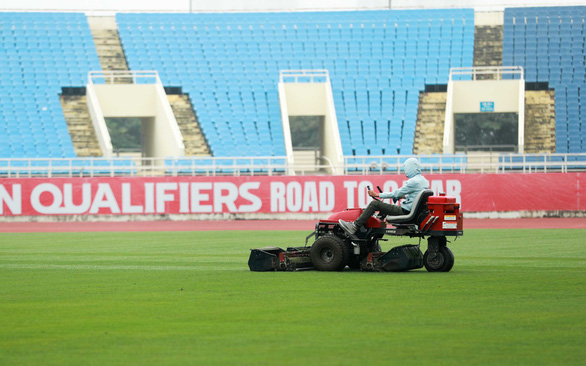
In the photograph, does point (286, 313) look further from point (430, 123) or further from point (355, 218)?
point (430, 123)

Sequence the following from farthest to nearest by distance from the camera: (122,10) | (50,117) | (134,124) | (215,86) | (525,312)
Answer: (134,124) < (122,10) < (215,86) < (50,117) < (525,312)

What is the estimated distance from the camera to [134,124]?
7044cm

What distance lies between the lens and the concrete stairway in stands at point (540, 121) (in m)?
43.1

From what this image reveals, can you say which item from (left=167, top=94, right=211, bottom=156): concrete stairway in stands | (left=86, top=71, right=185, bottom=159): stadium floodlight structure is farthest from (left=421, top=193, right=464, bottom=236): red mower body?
(left=167, top=94, right=211, bottom=156): concrete stairway in stands

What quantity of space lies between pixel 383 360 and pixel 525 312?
309cm

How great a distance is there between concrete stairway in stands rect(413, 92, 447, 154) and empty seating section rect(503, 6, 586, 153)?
4663 millimetres

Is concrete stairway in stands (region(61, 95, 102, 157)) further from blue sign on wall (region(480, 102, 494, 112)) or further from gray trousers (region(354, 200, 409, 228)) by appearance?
gray trousers (region(354, 200, 409, 228))

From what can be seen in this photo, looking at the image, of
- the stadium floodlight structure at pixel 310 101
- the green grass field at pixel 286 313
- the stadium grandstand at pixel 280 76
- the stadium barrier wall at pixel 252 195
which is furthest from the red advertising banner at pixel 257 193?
the green grass field at pixel 286 313

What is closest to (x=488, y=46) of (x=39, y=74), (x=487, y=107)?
(x=487, y=107)

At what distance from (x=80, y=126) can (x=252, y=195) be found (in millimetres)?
11950

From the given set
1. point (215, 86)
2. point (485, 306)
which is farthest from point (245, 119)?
point (485, 306)

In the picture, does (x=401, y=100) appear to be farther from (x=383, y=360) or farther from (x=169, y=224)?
(x=383, y=360)

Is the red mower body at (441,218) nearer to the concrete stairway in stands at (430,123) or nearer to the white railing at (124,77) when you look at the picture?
the concrete stairway in stands at (430,123)

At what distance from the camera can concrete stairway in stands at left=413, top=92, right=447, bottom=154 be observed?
42562 mm
